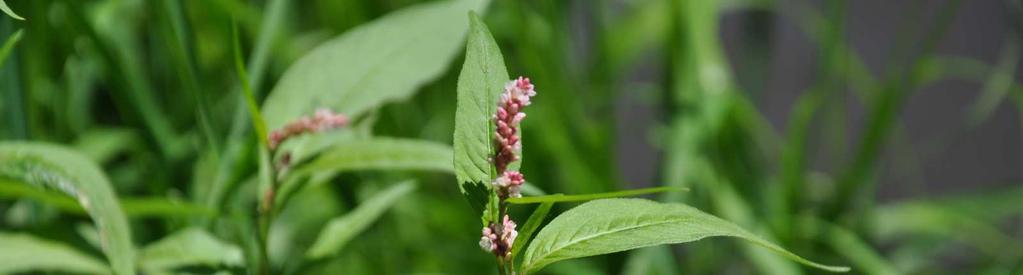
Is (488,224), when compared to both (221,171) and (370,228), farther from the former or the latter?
(370,228)

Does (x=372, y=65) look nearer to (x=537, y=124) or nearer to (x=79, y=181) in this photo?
(x=79, y=181)

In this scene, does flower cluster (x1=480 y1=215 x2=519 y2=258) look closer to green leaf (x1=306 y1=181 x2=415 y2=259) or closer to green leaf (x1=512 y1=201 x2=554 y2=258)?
green leaf (x1=512 y1=201 x2=554 y2=258)

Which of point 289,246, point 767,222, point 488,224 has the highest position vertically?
point 488,224

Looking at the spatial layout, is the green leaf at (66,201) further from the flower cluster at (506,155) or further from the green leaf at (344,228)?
the flower cluster at (506,155)

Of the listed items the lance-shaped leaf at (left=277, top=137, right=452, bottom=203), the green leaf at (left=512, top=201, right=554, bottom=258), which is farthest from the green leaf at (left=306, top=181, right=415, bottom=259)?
the green leaf at (left=512, top=201, right=554, bottom=258)

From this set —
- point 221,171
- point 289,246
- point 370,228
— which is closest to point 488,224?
point 221,171

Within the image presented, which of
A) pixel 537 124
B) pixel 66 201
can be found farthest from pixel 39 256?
pixel 537 124
